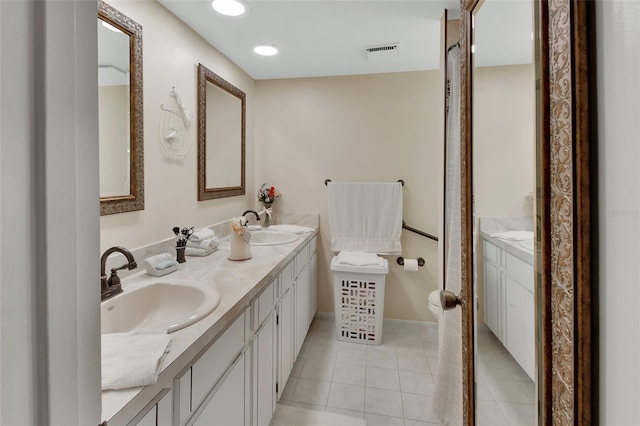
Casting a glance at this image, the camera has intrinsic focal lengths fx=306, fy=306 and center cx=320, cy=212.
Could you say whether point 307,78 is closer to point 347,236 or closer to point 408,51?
point 408,51

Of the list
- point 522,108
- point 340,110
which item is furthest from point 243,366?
point 340,110

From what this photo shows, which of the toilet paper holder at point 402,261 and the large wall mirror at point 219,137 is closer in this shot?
the large wall mirror at point 219,137

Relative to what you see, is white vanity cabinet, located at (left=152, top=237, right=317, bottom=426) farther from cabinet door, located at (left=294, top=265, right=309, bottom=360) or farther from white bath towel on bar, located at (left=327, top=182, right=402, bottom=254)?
white bath towel on bar, located at (left=327, top=182, right=402, bottom=254)

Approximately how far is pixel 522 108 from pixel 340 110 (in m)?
2.43

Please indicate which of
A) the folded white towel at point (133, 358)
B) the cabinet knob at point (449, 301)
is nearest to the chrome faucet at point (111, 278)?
the folded white towel at point (133, 358)

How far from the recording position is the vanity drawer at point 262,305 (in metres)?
1.35

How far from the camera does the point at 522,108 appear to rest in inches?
22.4

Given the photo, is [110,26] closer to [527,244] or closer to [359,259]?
[527,244]

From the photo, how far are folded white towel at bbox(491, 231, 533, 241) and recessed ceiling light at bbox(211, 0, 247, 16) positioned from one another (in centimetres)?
179

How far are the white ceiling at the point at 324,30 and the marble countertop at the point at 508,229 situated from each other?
152cm

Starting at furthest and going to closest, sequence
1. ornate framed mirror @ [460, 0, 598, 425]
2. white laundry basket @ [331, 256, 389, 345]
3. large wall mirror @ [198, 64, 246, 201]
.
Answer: white laundry basket @ [331, 256, 389, 345] < large wall mirror @ [198, 64, 246, 201] < ornate framed mirror @ [460, 0, 598, 425]

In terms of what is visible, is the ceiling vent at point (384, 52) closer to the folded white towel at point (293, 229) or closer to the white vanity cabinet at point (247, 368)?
the folded white towel at point (293, 229)

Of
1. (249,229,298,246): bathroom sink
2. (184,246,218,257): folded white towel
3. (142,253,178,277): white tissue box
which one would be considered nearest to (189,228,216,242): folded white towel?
(184,246,218,257): folded white towel

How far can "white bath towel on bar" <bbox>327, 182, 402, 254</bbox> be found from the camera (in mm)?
2701
